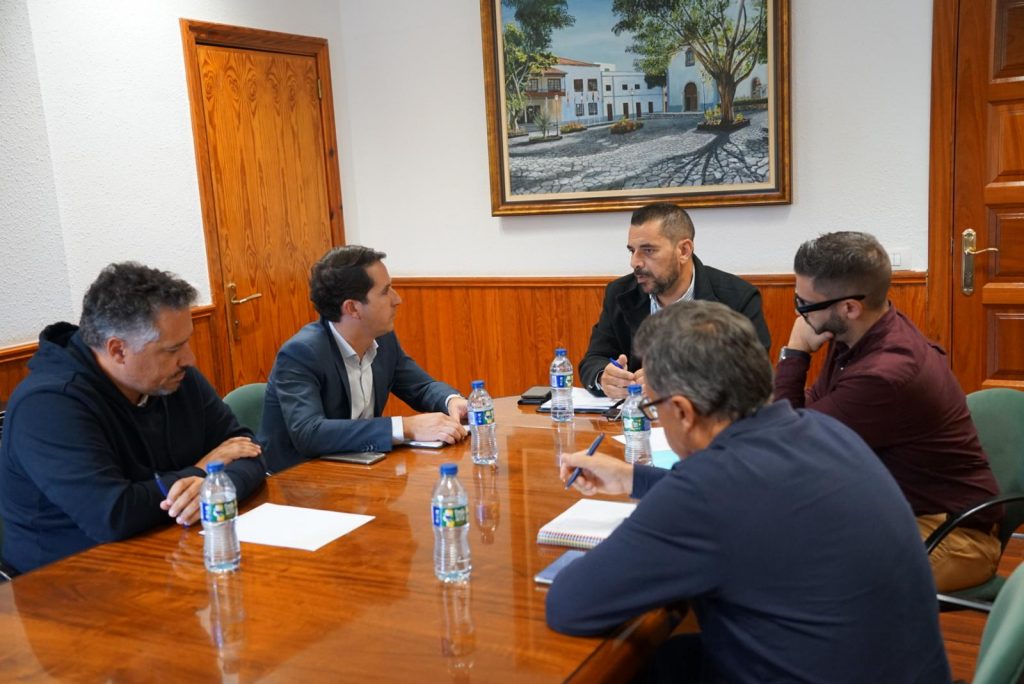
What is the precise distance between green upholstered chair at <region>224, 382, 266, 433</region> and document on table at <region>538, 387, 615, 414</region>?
94 centimetres

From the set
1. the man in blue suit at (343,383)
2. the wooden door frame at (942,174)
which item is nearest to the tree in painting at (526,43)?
the wooden door frame at (942,174)

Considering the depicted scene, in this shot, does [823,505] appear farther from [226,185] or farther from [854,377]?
[226,185]

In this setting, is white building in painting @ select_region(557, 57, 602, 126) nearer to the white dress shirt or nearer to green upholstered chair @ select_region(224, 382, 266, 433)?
the white dress shirt

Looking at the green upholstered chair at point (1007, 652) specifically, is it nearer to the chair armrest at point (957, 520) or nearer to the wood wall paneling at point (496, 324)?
the chair armrest at point (957, 520)

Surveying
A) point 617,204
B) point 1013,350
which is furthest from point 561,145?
point 1013,350

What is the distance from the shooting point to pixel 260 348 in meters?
4.62

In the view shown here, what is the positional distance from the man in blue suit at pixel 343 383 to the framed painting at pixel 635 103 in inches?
75.3

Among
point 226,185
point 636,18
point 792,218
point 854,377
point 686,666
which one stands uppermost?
point 636,18

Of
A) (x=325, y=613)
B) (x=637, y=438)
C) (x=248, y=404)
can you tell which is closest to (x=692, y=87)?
(x=637, y=438)

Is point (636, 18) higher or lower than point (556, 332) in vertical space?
higher

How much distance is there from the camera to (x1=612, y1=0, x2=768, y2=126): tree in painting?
13.4ft

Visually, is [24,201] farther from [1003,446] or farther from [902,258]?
[902,258]

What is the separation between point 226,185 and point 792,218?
2705 mm

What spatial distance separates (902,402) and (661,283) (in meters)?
1.24
